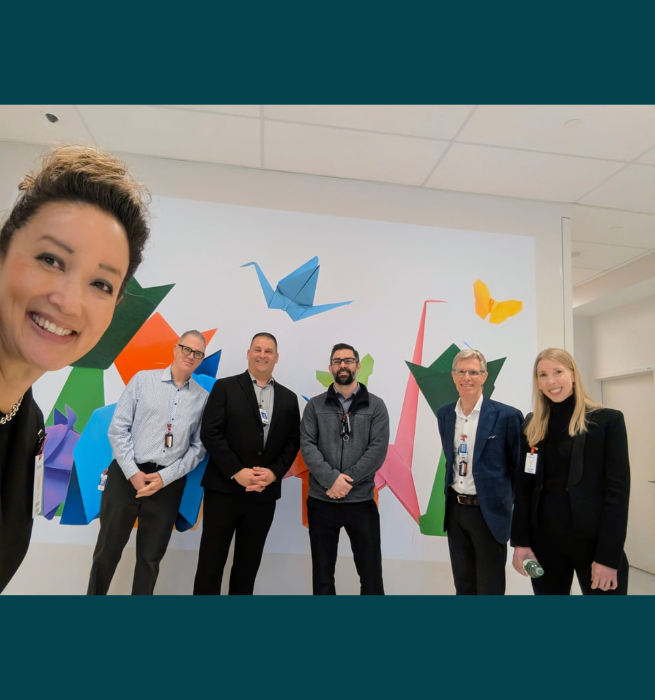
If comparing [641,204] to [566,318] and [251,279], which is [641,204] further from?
[251,279]

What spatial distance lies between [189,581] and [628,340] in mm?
5131

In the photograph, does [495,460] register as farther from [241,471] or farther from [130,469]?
[130,469]

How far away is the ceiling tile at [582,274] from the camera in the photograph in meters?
5.11

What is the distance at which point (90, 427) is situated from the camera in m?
3.12

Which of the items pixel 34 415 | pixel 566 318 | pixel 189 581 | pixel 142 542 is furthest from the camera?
pixel 566 318

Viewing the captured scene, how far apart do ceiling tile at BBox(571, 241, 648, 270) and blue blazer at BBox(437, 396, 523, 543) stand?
2.87 meters

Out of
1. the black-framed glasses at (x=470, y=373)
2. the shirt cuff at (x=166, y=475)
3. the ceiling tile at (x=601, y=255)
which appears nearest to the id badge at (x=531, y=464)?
the black-framed glasses at (x=470, y=373)

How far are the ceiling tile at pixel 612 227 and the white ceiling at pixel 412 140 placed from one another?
0.37 feet

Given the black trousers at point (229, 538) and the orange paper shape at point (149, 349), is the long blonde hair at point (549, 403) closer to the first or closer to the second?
the black trousers at point (229, 538)

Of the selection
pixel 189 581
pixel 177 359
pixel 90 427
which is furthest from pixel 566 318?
pixel 90 427

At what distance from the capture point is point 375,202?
370 cm

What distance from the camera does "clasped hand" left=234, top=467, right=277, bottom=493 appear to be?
2.64 m

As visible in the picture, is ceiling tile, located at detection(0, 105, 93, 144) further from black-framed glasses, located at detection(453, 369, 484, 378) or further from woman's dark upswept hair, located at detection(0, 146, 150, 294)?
black-framed glasses, located at detection(453, 369, 484, 378)

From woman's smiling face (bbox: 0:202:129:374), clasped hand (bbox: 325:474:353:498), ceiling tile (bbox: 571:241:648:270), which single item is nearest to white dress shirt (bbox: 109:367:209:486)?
clasped hand (bbox: 325:474:353:498)
